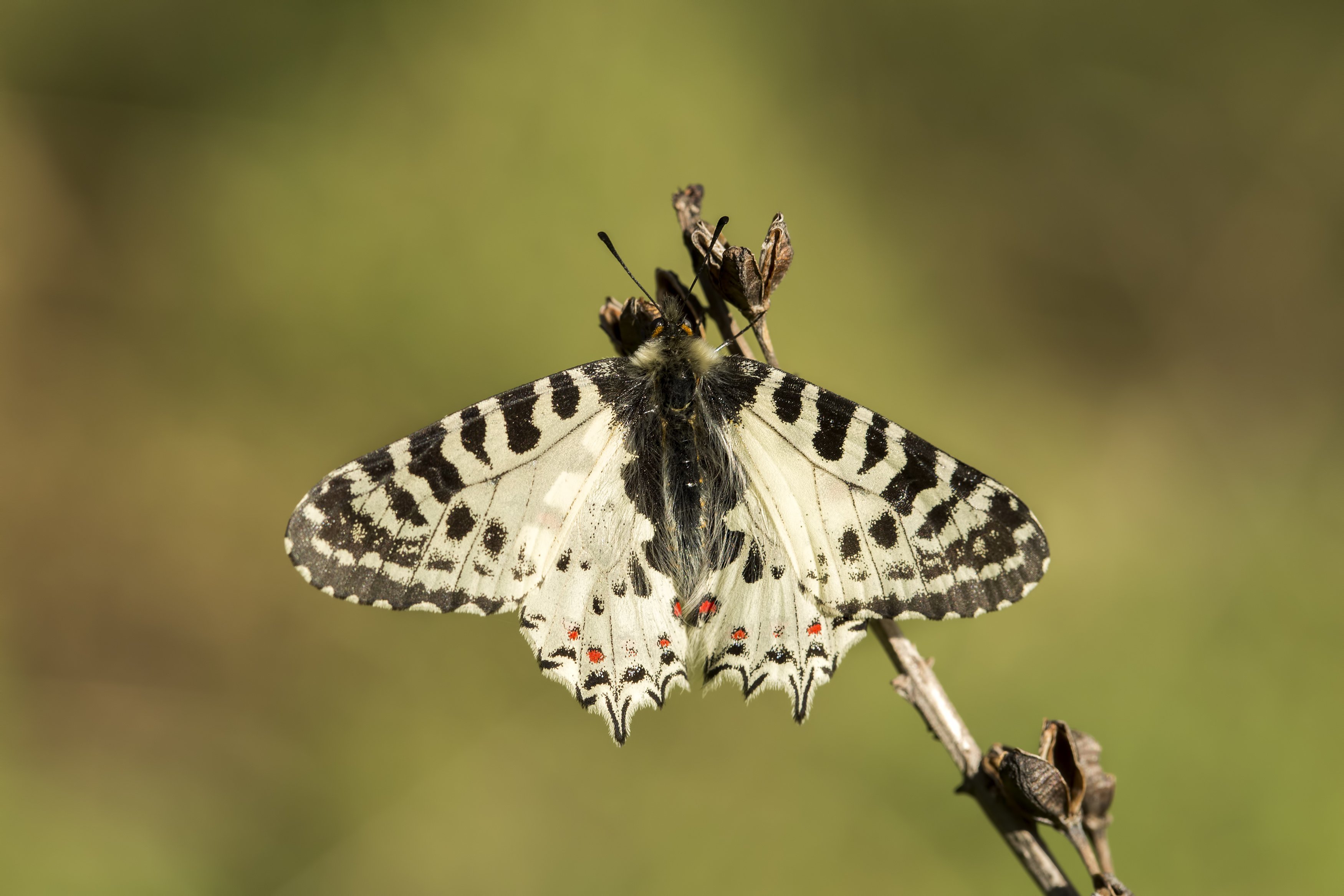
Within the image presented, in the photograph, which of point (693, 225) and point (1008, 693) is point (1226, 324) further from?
point (693, 225)

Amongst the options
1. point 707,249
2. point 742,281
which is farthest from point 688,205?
point 742,281

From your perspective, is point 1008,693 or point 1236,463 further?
point 1236,463

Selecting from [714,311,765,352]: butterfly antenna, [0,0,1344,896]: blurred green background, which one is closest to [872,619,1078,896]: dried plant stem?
[714,311,765,352]: butterfly antenna

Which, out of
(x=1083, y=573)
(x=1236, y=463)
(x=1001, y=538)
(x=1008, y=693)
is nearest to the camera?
(x=1001, y=538)

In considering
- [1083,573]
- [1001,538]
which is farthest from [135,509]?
[1083,573]

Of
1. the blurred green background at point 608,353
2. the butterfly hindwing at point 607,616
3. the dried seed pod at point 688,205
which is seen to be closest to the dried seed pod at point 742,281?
the dried seed pod at point 688,205

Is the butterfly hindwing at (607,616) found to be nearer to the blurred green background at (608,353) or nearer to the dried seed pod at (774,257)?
the dried seed pod at (774,257)
